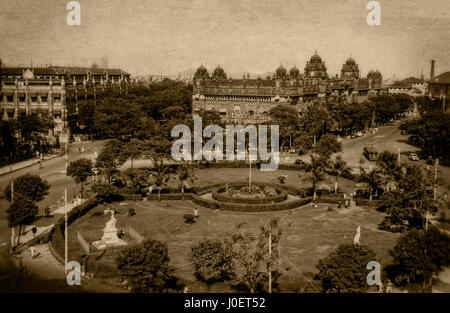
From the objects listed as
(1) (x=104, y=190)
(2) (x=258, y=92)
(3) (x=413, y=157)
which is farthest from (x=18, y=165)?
(2) (x=258, y=92)

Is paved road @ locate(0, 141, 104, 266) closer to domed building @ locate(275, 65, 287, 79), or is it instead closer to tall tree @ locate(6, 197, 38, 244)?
tall tree @ locate(6, 197, 38, 244)

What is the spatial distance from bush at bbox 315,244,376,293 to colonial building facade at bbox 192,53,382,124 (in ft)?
223

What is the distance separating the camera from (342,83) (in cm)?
13625

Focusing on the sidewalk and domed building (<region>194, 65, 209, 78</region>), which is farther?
domed building (<region>194, 65, 209, 78</region>)

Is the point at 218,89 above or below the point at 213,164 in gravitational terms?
above

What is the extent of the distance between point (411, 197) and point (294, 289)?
49.1ft

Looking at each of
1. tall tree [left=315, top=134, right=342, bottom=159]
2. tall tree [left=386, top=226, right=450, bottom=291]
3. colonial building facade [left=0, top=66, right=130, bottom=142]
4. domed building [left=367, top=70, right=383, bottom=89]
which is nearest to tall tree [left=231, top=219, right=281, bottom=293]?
tall tree [left=386, top=226, right=450, bottom=291]

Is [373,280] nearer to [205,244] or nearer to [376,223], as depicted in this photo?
[205,244]

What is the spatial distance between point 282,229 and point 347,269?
14693mm

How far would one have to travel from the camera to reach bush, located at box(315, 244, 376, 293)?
24.0 m

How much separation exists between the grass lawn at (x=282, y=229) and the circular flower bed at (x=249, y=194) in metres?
2.22
